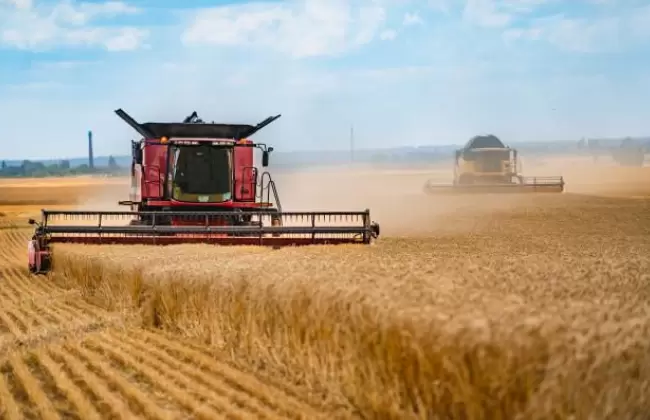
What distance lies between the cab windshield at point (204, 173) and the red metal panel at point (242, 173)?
12 cm

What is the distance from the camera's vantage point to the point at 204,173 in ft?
54.0

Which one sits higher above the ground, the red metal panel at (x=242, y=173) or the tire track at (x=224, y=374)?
the red metal panel at (x=242, y=173)

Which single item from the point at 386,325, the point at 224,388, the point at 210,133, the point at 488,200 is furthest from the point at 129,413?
the point at 488,200

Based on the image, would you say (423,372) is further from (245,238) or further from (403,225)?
(403,225)

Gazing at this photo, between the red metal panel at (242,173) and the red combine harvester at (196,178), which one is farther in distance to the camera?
the red metal panel at (242,173)

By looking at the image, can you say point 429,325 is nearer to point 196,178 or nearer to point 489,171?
point 196,178

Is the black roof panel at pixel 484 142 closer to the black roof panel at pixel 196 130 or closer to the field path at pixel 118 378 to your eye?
the black roof panel at pixel 196 130

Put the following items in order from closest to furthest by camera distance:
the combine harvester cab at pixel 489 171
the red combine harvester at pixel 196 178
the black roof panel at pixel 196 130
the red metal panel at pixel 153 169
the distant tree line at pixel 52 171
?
1. the red combine harvester at pixel 196 178
2. the red metal panel at pixel 153 169
3. the black roof panel at pixel 196 130
4. the combine harvester cab at pixel 489 171
5. the distant tree line at pixel 52 171

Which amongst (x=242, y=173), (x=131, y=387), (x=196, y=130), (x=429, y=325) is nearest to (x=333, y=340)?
(x=429, y=325)

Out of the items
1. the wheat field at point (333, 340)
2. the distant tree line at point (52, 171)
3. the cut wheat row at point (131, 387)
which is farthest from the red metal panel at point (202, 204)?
the distant tree line at point (52, 171)

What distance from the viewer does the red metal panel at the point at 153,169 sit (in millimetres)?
16328

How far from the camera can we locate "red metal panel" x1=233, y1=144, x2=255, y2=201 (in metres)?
16.5

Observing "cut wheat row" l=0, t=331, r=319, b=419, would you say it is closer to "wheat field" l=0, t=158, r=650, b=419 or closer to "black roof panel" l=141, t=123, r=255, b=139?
"wheat field" l=0, t=158, r=650, b=419

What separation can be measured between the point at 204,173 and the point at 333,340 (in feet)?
34.4
